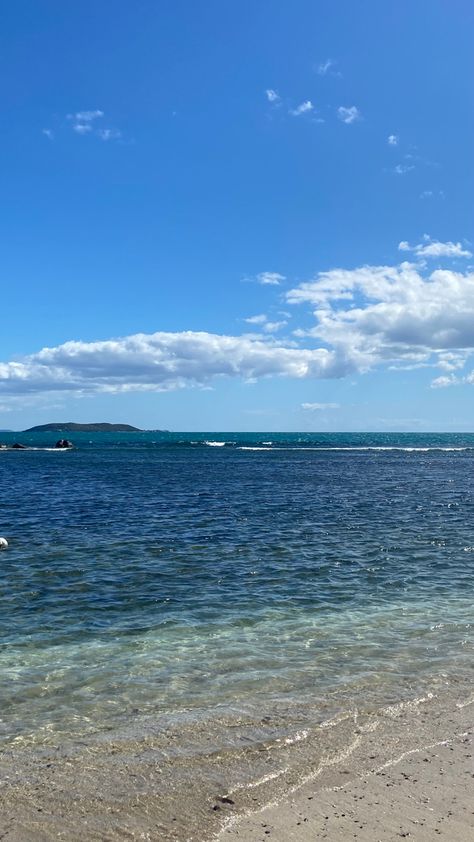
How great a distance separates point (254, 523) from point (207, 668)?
1949 cm

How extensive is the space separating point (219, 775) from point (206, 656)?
4.92m

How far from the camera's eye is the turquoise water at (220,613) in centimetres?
1093

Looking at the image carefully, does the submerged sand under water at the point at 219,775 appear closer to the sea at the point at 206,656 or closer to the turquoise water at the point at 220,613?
the sea at the point at 206,656

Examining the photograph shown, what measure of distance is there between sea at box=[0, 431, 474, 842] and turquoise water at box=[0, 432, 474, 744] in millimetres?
62

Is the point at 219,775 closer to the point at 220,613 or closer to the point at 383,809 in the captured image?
the point at 383,809

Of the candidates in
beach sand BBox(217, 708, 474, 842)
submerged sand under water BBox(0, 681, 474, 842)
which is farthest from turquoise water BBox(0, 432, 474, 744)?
beach sand BBox(217, 708, 474, 842)

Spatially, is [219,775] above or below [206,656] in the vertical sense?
above

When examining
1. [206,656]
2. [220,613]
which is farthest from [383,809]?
[220,613]

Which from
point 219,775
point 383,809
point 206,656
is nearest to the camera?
point 383,809

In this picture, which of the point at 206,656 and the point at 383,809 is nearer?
the point at 383,809

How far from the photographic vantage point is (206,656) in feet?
43.1

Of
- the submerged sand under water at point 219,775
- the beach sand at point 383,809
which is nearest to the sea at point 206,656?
the submerged sand under water at point 219,775

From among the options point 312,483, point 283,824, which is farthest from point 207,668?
point 312,483

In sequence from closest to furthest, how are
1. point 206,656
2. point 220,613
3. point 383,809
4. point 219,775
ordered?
point 383,809 < point 219,775 < point 206,656 < point 220,613
